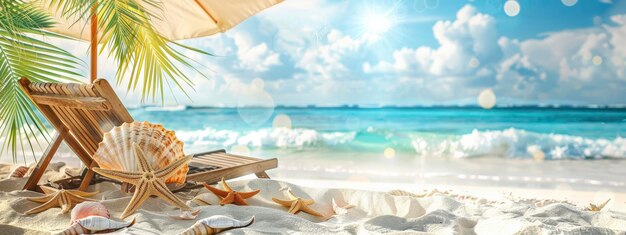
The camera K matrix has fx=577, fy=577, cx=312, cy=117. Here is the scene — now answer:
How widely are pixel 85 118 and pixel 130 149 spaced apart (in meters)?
0.44

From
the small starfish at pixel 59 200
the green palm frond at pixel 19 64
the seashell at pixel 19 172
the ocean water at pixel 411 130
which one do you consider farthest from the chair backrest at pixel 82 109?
the ocean water at pixel 411 130

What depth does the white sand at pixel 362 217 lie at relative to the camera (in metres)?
2.46

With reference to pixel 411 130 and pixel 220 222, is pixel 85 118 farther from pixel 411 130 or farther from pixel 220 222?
pixel 411 130

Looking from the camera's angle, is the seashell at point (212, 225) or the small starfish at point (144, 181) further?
the small starfish at point (144, 181)

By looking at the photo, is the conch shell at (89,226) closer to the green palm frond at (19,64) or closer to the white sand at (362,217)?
the white sand at (362,217)

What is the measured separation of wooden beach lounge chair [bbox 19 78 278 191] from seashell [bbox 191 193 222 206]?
25 cm

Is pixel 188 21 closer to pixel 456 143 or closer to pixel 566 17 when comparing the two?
pixel 456 143

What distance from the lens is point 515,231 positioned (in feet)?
7.68

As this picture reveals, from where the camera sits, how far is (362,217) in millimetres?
3074

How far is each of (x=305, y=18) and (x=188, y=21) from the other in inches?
511

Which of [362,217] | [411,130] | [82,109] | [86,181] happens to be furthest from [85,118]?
[411,130]

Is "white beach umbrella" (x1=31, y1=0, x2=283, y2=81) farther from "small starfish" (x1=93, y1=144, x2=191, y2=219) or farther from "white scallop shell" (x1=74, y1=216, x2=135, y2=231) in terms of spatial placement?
"white scallop shell" (x1=74, y1=216, x2=135, y2=231)

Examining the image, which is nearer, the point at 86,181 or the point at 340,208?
the point at 340,208

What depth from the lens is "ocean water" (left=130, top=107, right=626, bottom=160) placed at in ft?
39.0
